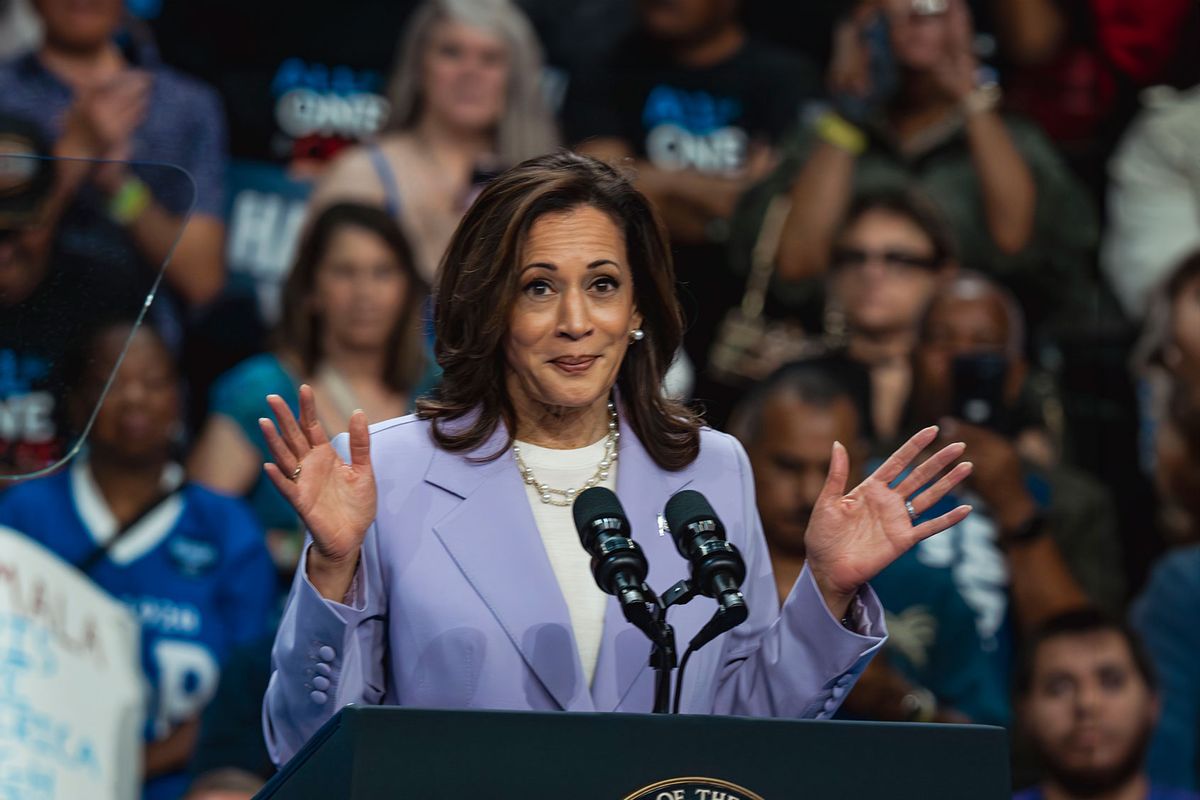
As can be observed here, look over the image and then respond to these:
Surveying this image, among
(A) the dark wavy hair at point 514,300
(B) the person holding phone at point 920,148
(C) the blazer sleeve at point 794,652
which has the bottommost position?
(C) the blazer sleeve at point 794,652

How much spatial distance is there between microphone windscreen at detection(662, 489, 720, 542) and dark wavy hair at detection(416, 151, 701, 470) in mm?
250

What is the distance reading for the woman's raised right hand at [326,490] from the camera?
1.96 metres

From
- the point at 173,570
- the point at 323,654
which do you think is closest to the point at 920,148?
the point at 173,570

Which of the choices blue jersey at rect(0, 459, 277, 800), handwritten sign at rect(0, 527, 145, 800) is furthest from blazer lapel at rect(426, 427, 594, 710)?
blue jersey at rect(0, 459, 277, 800)

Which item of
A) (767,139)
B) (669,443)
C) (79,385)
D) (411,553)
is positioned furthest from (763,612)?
(767,139)

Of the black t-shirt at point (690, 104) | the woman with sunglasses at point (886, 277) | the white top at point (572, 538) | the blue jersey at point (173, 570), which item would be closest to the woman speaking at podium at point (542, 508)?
the white top at point (572, 538)

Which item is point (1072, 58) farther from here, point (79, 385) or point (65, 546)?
point (79, 385)

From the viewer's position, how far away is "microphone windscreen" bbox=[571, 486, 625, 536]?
6.27ft

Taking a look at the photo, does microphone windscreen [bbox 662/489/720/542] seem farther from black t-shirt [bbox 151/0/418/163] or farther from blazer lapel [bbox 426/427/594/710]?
black t-shirt [bbox 151/0/418/163]

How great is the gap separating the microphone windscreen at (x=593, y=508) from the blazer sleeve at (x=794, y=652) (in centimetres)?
27

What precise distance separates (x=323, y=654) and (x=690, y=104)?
357cm

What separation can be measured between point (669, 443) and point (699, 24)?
3.39 meters

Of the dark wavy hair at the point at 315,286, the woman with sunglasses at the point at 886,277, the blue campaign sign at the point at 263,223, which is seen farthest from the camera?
the blue campaign sign at the point at 263,223

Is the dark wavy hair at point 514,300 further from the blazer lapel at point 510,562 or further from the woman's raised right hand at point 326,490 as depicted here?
the woman's raised right hand at point 326,490
